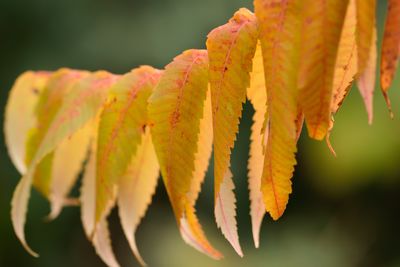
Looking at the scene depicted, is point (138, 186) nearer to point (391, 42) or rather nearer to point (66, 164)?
point (66, 164)

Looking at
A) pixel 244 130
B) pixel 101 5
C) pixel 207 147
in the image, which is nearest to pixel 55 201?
pixel 207 147

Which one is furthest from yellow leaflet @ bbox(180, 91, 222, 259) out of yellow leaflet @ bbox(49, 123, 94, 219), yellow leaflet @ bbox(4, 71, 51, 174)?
yellow leaflet @ bbox(4, 71, 51, 174)

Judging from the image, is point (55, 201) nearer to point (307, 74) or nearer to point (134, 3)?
point (307, 74)

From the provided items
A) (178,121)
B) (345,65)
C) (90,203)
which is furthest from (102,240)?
(345,65)

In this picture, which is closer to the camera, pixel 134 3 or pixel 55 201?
pixel 55 201

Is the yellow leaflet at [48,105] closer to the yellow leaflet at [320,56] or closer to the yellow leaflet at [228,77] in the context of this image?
A: the yellow leaflet at [228,77]

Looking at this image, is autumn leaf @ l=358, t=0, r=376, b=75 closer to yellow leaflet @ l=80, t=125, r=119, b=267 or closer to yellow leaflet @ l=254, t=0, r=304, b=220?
yellow leaflet @ l=254, t=0, r=304, b=220
